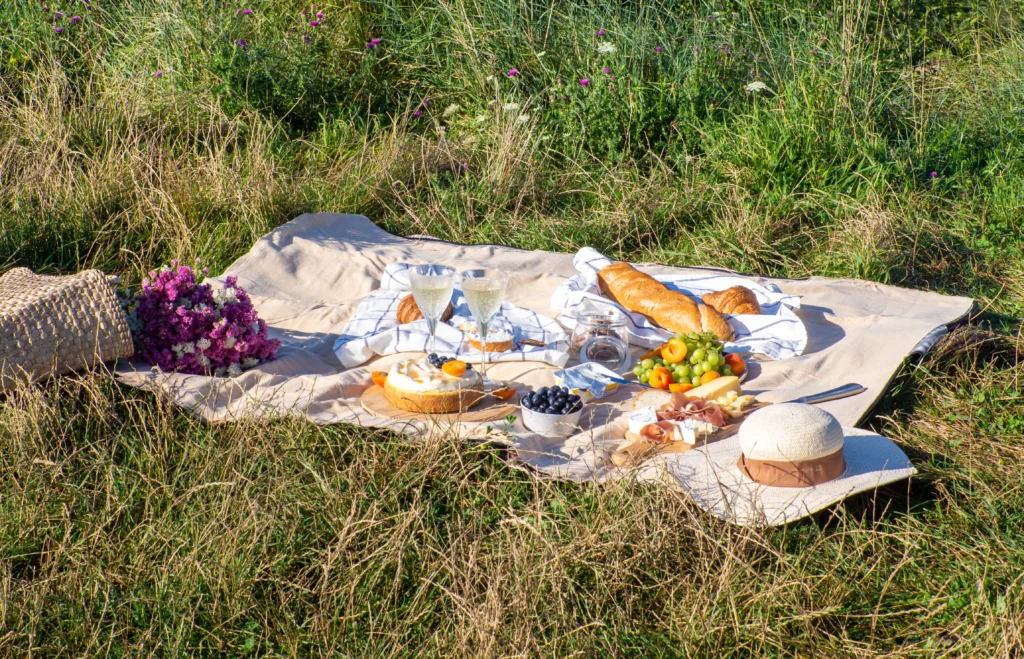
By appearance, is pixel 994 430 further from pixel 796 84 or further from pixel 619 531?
pixel 796 84

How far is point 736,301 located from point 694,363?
0.74 metres

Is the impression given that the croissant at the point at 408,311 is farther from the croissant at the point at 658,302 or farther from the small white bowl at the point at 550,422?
the small white bowl at the point at 550,422

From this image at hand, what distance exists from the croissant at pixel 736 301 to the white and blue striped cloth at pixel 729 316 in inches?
1.5

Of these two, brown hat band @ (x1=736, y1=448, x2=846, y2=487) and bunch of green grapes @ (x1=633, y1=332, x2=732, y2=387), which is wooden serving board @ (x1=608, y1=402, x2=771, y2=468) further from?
bunch of green grapes @ (x1=633, y1=332, x2=732, y2=387)

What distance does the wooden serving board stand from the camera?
2990 mm

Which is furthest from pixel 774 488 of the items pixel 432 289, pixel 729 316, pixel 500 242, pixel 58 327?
pixel 500 242

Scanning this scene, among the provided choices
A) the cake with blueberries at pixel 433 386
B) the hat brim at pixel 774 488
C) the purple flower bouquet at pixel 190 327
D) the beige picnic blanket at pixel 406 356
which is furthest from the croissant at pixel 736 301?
the purple flower bouquet at pixel 190 327

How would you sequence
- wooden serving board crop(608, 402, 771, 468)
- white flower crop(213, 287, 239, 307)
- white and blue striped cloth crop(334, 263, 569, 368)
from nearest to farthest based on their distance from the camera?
wooden serving board crop(608, 402, 771, 468) < white flower crop(213, 287, 239, 307) < white and blue striped cloth crop(334, 263, 569, 368)

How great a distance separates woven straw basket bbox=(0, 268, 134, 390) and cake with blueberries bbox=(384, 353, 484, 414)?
105 centimetres

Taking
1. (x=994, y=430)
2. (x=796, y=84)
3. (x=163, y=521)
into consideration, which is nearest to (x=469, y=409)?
(x=163, y=521)

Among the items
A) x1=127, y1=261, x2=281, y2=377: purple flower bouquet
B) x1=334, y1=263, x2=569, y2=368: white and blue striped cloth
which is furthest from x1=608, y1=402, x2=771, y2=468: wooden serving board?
x1=127, y1=261, x2=281, y2=377: purple flower bouquet

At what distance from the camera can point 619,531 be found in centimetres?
254

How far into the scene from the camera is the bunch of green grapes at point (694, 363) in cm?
356

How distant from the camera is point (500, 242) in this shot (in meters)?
5.62
